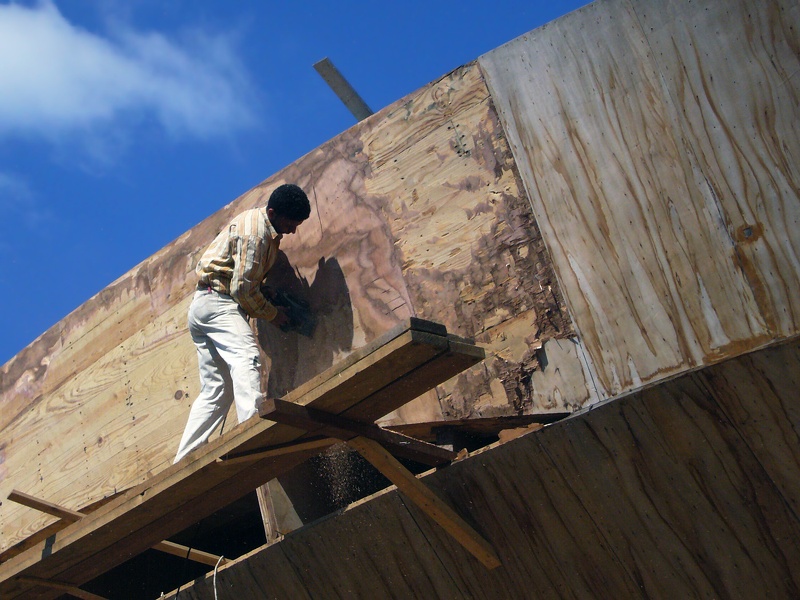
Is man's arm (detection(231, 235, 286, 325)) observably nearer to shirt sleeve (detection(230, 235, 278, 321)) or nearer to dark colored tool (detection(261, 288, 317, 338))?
shirt sleeve (detection(230, 235, 278, 321))

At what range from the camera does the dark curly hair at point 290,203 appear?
496 centimetres

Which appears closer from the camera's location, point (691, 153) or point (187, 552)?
point (691, 153)

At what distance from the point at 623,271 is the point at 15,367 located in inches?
206

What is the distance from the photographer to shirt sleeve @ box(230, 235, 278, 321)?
4.74 metres

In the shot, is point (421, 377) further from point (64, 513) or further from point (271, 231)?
point (64, 513)

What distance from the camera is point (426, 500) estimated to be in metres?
3.78

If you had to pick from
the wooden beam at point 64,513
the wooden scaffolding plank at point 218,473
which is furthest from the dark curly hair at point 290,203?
the wooden beam at point 64,513

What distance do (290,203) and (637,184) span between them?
1945 mm

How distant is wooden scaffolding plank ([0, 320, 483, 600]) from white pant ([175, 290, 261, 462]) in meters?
0.46

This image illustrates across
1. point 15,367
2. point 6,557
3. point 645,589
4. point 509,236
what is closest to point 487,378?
point 509,236

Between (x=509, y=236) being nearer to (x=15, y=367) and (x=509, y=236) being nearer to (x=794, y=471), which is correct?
(x=794, y=471)

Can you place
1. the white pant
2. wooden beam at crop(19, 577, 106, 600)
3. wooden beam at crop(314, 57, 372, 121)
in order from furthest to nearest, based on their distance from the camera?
wooden beam at crop(314, 57, 372, 121) < the white pant < wooden beam at crop(19, 577, 106, 600)

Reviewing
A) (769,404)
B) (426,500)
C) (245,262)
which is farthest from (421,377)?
(245,262)

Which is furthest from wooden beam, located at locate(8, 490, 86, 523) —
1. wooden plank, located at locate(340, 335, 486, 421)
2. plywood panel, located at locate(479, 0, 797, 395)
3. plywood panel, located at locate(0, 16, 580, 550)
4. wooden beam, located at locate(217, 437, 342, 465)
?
plywood panel, located at locate(479, 0, 797, 395)
